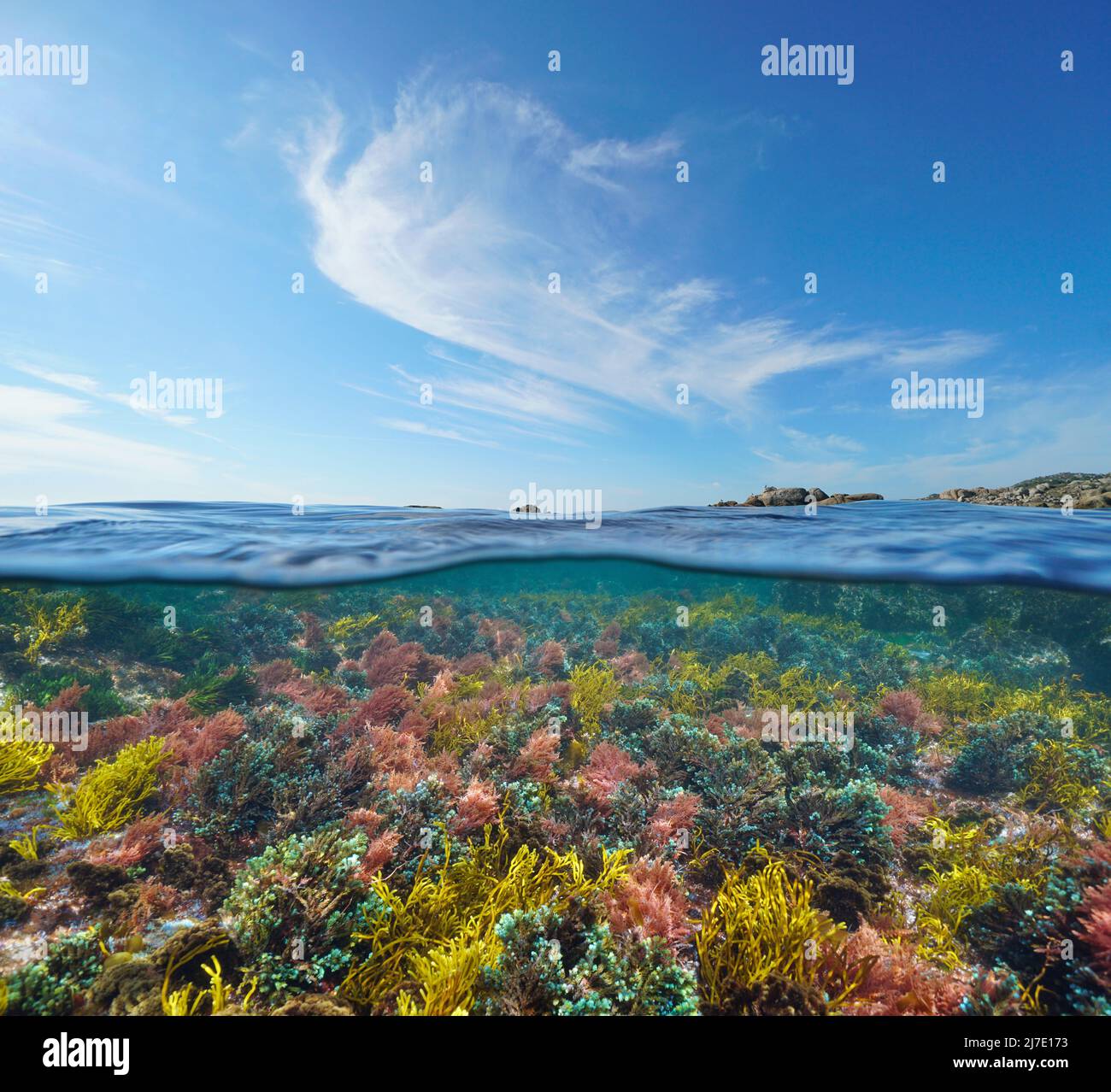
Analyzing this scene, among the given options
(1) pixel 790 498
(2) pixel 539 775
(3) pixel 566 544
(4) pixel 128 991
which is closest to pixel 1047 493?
(1) pixel 790 498

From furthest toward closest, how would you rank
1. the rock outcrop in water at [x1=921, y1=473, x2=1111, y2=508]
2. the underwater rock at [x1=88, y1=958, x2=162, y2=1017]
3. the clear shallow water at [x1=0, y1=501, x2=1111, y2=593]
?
1. the rock outcrop in water at [x1=921, y1=473, x2=1111, y2=508]
2. the clear shallow water at [x1=0, y1=501, x2=1111, y2=593]
3. the underwater rock at [x1=88, y1=958, x2=162, y2=1017]

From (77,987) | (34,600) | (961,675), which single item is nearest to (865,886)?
(77,987)

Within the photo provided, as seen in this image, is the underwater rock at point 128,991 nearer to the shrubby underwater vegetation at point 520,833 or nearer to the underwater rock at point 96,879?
the shrubby underwater vegetation at point 520,833

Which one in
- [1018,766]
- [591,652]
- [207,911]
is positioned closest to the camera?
[207,911]

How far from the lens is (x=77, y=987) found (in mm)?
3682

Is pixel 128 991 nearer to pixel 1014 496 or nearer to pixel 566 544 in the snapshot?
pixel 566 544

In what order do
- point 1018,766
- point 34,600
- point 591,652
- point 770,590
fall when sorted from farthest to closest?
1. point 770,590
2. point 591,652
3. point 34,600
4. point 1018,766

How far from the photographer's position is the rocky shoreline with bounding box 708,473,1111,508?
13.0 m

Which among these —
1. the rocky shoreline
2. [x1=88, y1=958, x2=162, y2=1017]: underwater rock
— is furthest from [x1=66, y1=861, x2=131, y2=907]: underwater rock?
the rocky shoreline

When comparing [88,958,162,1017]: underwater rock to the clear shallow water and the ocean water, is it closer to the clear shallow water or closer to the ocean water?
the ocean water

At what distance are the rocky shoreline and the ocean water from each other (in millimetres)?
1635

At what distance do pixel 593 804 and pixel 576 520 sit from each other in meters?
7.31

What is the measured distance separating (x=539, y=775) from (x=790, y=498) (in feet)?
39.3
